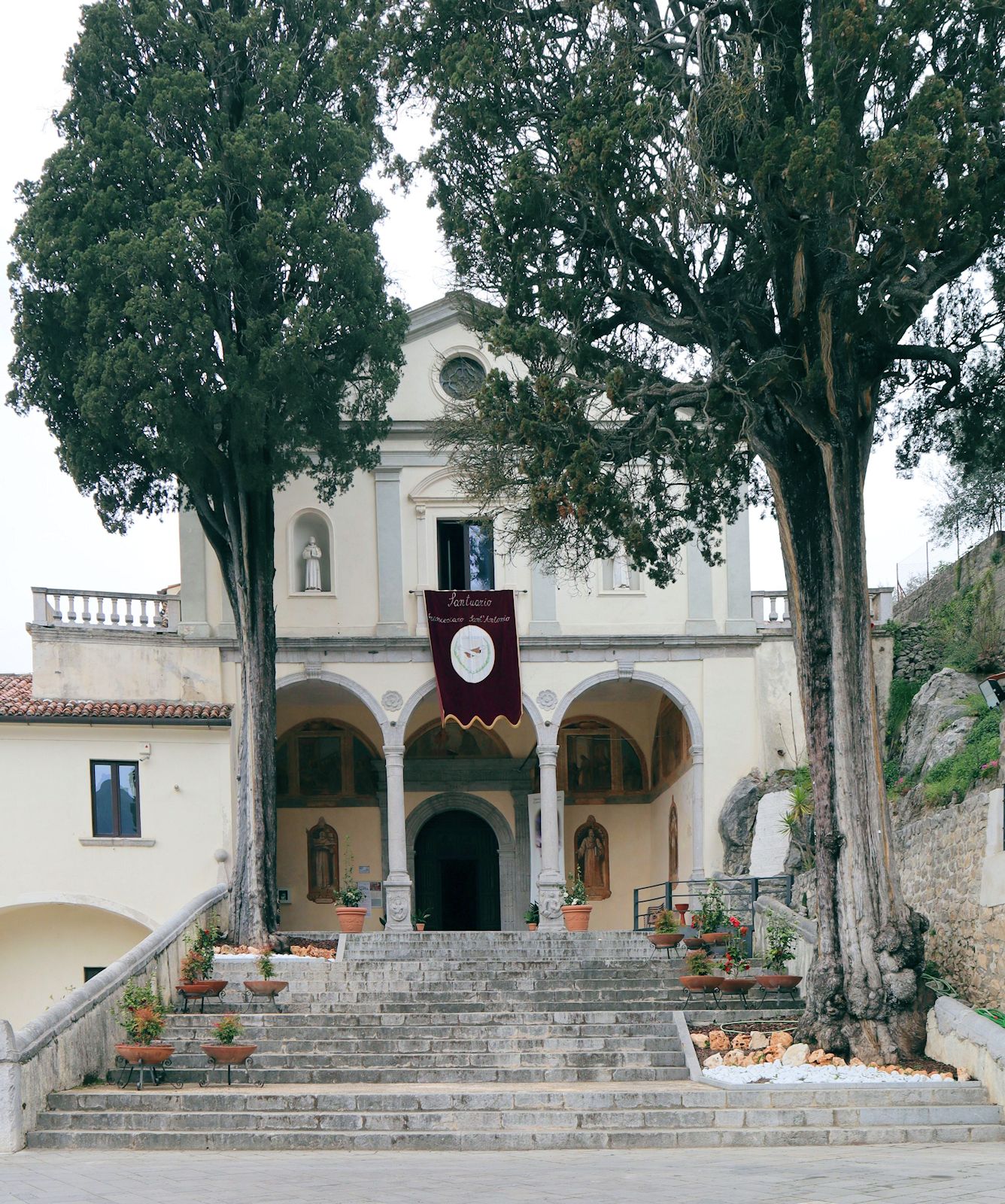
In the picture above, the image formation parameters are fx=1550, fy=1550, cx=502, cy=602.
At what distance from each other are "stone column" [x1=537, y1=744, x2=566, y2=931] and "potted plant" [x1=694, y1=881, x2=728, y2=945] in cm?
413

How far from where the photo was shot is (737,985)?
664 inches

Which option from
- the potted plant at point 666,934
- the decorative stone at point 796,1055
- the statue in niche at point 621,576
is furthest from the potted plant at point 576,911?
the decorative stone at point 796,1055

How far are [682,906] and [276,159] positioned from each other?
12.0m

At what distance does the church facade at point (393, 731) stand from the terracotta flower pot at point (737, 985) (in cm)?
737

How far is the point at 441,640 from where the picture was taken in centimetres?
2512

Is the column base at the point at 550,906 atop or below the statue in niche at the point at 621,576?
below

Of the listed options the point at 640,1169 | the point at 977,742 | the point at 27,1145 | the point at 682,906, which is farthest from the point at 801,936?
the point at 27,1145

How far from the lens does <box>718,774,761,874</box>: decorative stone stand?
24.4 m

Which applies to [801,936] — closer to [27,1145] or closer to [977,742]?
[977,742]

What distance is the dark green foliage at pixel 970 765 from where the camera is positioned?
675 inches

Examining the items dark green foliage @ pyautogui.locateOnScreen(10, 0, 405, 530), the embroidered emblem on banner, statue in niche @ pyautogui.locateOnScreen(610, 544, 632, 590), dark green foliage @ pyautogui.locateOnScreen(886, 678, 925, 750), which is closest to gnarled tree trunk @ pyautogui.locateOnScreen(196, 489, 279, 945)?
dark green foliage @ pyautogui.locateOnScreen(10, 0, 405, 530)

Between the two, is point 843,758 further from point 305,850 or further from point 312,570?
point 305,850

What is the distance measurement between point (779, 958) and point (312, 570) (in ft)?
36.6

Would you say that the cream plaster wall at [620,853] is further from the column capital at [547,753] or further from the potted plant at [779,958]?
the potted plant at [779,958]
